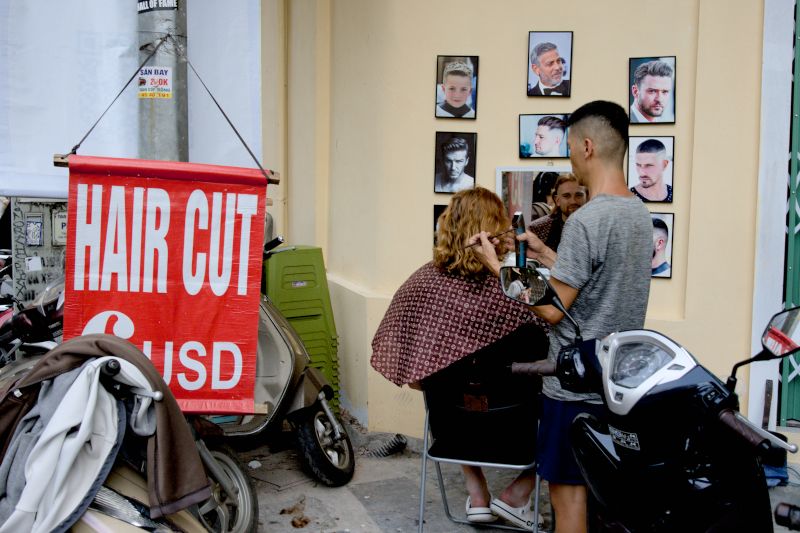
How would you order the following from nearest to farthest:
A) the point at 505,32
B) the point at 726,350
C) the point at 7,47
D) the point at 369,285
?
the point at 726,350
the point at 505,32
the point at 369,285
the point at 7,47

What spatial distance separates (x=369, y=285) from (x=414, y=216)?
22.1 inches

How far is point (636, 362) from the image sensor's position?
190 cm

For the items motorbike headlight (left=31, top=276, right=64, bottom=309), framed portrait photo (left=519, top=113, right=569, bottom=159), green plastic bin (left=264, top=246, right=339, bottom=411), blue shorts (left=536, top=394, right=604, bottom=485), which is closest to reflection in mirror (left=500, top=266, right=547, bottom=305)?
blue shorts (left=536, top=394, right=604, bottom=485)

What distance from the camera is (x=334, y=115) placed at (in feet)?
18.9

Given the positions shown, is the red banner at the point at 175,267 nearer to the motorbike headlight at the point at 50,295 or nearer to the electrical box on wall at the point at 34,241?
the motorbike headlight at the point at 50,295

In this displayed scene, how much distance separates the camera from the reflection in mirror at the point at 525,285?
7.06ft

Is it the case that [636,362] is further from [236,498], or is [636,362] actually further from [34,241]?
[34,241]

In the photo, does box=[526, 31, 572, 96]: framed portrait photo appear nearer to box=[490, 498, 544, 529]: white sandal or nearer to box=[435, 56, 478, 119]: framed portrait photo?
box=[435, 56, 478, 119]: framed portrait photo

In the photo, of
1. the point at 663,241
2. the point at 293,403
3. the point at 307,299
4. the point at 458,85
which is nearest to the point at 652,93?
the point at 663,241

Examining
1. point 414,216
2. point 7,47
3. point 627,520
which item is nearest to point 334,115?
point 414,216

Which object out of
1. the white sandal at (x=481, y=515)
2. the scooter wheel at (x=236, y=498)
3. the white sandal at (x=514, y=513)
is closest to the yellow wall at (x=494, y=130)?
the white sandal at (x=481, y=515)

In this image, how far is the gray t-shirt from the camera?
8.68 feet

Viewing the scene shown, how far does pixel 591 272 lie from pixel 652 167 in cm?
212

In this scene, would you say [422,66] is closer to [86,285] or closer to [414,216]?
[414,216]
